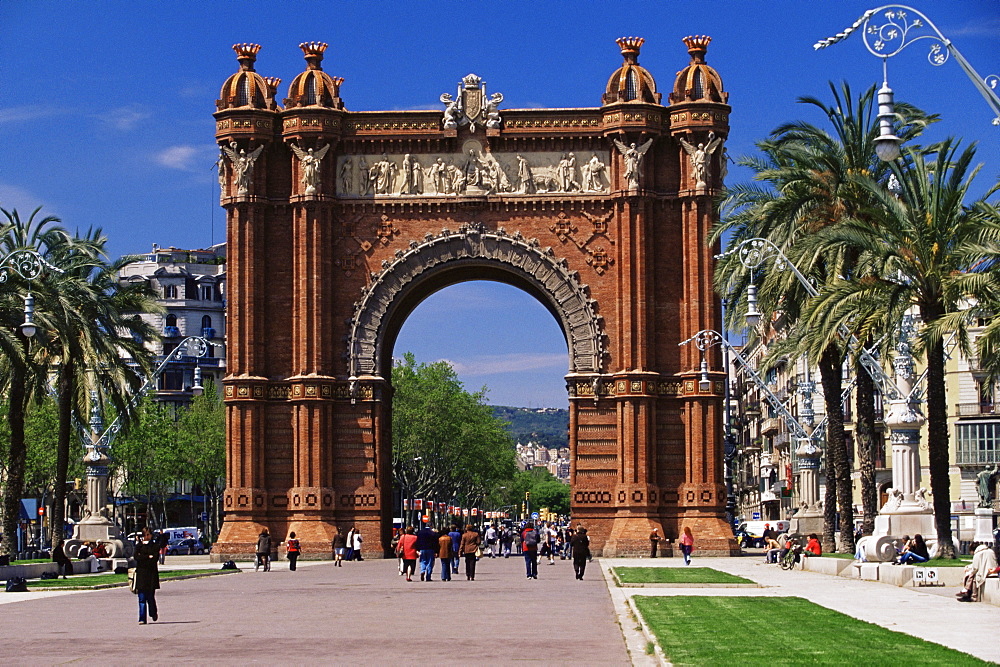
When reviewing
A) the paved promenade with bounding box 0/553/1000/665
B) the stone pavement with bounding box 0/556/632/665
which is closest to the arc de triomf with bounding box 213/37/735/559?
the paved promenade with bounding box 0/553/1000/665

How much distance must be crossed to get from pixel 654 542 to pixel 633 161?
13800 millimetres

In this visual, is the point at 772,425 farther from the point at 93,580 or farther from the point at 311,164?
the point at 93,580

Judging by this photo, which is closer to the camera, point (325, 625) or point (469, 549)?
point (325, 625)

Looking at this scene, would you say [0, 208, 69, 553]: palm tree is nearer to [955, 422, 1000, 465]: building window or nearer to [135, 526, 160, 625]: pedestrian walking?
[135, 526, 160, 625]: pedestrian walking

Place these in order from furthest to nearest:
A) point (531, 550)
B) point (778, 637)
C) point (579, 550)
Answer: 1. point (531, 550)
2. point (579, 550)
3. point (778, 637)

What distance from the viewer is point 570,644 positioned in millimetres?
21734

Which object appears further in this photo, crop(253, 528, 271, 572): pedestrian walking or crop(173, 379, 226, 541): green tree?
crop(173, 379, 226, 541): green tree

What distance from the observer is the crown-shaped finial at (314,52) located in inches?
2378

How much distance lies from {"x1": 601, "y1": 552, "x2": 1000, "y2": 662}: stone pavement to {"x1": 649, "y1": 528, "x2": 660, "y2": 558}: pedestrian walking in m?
10.7

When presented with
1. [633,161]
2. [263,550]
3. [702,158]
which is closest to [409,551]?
[263,550]

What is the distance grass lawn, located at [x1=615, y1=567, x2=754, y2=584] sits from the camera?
3822cm

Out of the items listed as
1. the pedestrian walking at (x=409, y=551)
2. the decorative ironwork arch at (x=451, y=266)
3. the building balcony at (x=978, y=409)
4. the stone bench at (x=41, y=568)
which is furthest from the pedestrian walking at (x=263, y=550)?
the building balcony at (x=978, y=409)

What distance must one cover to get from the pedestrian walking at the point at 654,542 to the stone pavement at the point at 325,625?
1626 cm

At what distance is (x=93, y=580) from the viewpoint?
140 ft
